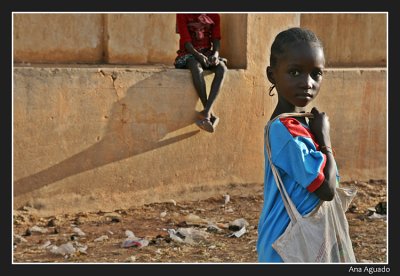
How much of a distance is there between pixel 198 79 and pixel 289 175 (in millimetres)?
3446

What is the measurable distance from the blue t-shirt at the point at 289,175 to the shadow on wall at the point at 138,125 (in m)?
3.22

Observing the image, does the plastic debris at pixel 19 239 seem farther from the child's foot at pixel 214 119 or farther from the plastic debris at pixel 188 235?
the child's foot at pixel 214 119

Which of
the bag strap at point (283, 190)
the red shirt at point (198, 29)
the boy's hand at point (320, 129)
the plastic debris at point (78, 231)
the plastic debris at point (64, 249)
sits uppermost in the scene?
the red shirt at point (198, 29)

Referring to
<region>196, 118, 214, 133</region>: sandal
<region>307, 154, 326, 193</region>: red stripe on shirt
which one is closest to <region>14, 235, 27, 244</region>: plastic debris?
<region>196, 118, 214, 133</region>: sandal

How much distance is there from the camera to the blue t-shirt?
7.94 ft

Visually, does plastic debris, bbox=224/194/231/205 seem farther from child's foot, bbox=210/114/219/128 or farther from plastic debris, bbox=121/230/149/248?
plastic debris, bbox=121/230/149/248

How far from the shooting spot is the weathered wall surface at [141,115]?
545cm

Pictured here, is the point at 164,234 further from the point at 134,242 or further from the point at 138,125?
the point at 138,125

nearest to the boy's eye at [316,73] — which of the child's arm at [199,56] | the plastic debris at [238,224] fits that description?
the plastic debris at [238,224]

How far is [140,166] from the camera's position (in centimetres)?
581

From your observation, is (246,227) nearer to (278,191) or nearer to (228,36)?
(228,36)

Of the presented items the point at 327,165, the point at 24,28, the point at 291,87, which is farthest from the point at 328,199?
the point at 24,28

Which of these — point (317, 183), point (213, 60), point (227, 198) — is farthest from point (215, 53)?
point (317, 183)

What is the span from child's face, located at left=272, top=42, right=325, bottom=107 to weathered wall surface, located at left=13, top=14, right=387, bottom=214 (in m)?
3.27
